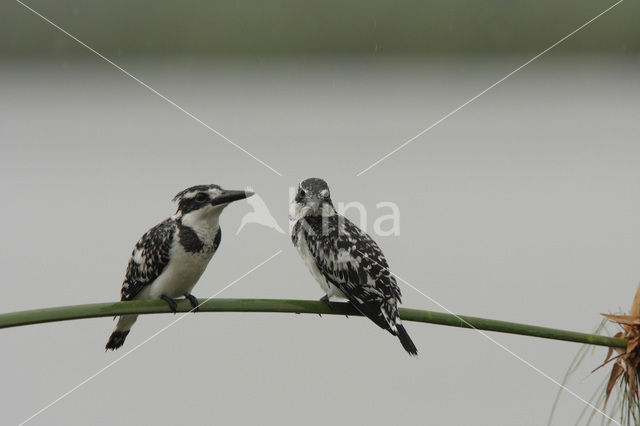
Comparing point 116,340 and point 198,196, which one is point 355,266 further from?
point 116,340

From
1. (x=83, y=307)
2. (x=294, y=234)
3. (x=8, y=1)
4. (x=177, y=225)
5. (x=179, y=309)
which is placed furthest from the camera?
(x=8, y=1)

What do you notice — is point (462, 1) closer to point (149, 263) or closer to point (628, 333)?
→ point (149, 263)

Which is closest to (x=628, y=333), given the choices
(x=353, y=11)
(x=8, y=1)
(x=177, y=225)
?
(x=177, y=225)

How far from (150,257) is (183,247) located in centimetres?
13

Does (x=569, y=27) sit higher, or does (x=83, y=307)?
(x=569, y=27)

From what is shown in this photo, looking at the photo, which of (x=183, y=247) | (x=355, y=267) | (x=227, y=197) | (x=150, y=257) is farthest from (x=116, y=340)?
(x=355, y=267)

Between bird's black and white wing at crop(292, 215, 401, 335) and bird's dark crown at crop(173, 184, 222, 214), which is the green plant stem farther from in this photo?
bird's dark crown at crop(173, 184, 222, 214)

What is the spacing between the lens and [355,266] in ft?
6.91

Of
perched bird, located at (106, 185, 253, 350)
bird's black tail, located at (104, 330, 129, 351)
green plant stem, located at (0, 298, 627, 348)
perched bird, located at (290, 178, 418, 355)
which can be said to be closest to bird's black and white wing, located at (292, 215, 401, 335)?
perched bird, located at (290, 178, 418, 355)

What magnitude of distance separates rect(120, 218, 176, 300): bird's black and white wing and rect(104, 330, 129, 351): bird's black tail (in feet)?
0.63

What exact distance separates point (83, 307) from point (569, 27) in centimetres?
380

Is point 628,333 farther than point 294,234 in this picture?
No

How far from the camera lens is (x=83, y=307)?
134cm

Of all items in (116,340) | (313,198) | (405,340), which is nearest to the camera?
(405,340)
